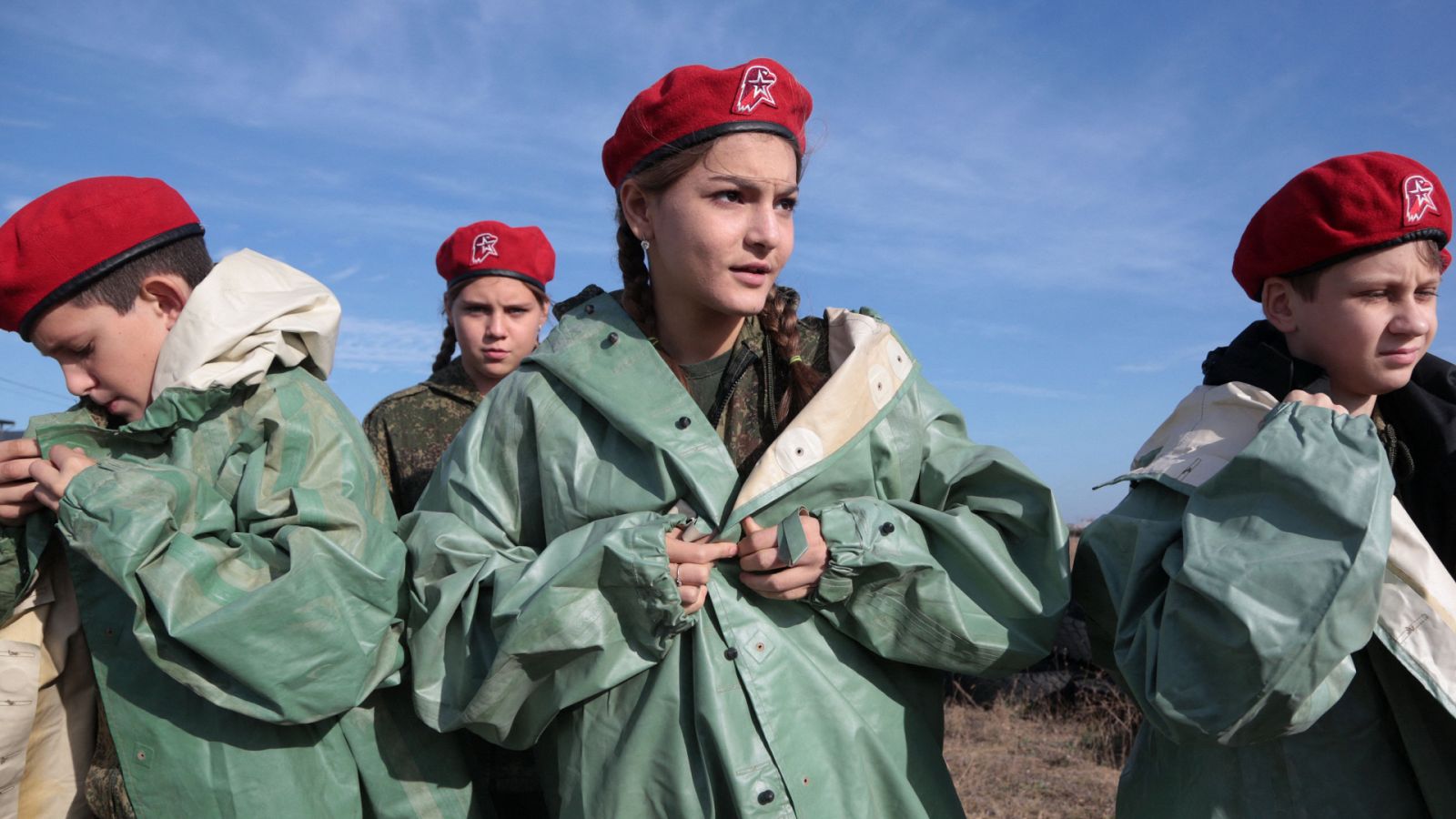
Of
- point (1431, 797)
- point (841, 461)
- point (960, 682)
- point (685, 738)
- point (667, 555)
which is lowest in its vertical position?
point (960, 682)

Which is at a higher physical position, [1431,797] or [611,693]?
[611,693]

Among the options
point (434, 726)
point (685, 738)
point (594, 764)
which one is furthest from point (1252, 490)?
point (434, 726)

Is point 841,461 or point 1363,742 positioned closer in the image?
point 1363,742

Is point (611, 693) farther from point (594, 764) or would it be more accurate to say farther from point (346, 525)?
point (346, 525)

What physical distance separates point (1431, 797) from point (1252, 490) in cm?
62

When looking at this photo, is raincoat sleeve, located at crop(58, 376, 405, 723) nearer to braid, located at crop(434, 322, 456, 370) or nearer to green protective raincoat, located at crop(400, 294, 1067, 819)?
green protective raincoat, located at crop(400, 294, 1067, 819)

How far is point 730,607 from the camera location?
6.92ft

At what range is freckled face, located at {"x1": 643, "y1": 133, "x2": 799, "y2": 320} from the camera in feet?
7.46

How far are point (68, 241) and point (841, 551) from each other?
1.69m

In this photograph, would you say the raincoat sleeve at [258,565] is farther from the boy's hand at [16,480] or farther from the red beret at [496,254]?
the red beret at [496,254]

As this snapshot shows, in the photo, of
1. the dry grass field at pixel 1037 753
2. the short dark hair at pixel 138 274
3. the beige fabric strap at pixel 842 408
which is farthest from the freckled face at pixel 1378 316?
the dry grass field at pixel 1037 753

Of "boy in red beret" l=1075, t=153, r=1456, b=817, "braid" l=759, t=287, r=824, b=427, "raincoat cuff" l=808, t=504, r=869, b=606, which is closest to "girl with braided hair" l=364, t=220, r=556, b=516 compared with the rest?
"braid" l=759, t=287, r=824, b=427

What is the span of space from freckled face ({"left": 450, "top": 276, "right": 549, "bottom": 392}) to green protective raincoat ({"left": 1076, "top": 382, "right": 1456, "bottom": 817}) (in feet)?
8.32

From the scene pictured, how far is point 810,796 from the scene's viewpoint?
1.99 metres
